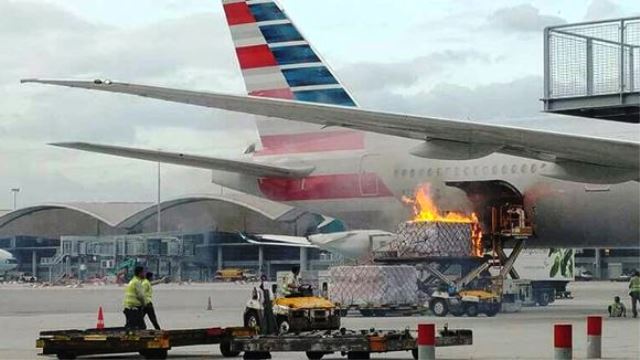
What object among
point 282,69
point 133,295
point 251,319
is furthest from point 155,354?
point 282,69

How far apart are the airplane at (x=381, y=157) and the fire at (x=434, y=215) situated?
0.19m

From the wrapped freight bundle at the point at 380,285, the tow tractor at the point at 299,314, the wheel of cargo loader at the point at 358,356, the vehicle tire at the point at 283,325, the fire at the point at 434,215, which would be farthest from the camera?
the fire at the point at 434,215

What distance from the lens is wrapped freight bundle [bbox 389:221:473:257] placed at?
3084 centimetres

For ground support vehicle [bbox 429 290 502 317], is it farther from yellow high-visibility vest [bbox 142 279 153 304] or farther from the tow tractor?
yellow high-visibility vest [bbox 142 279 153 304]

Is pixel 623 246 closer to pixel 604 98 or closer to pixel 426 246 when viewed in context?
pixel 426 246

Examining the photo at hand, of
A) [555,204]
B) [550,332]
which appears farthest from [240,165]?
[550,332]

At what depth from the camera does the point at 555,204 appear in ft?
101

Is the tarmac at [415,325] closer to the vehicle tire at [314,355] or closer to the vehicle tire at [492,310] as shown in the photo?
the vehicle tire at [492,310]

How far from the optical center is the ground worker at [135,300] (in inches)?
801

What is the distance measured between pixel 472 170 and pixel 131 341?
1580cm

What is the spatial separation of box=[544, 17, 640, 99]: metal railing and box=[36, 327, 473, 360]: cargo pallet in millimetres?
8241

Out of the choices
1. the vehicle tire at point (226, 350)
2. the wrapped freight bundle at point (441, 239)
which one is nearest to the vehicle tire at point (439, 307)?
the wrapped freight bundle at point (441, 239)

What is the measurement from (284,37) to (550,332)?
1540 centimetres

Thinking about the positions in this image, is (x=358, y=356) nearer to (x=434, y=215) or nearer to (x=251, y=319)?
(x=251, y=319)
